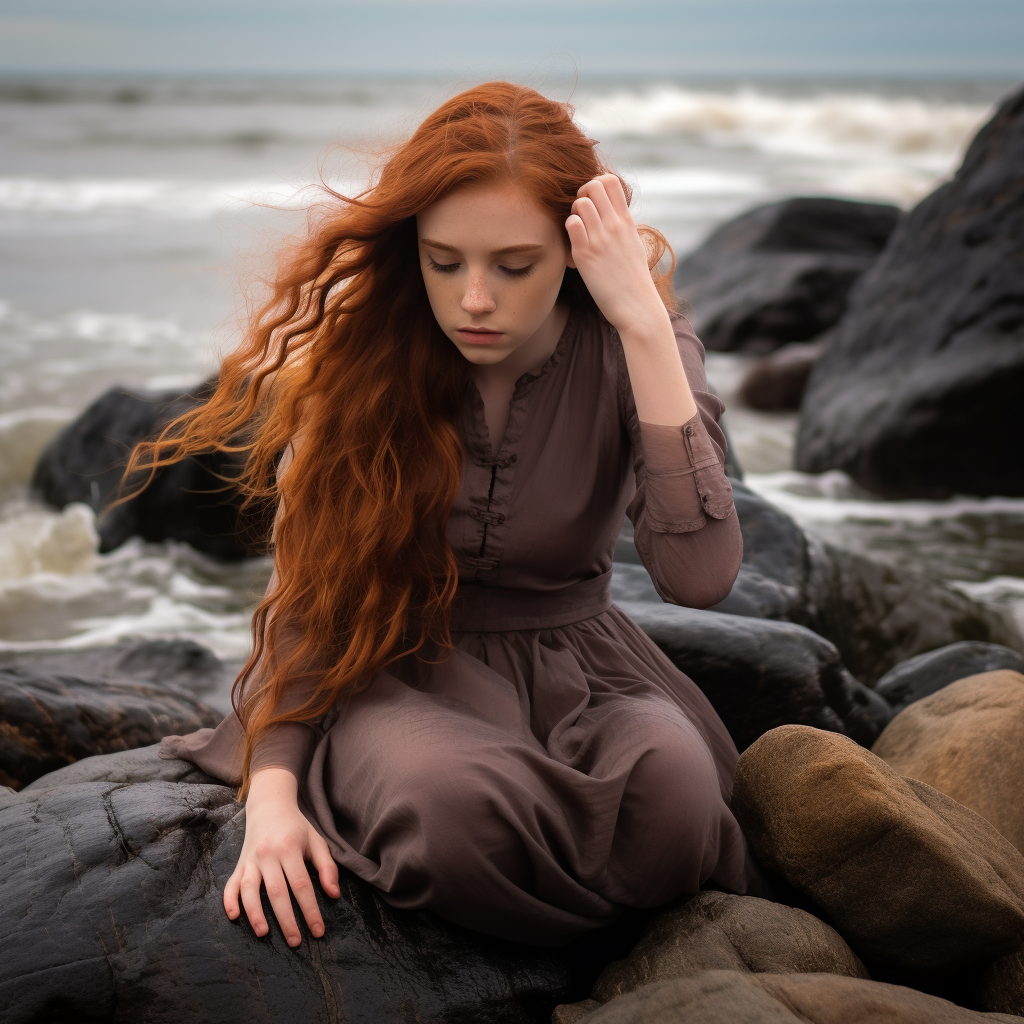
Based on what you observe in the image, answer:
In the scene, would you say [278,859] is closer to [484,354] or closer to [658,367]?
[484,354]

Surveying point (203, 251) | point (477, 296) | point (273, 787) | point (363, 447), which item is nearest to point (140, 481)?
point (363, 447)

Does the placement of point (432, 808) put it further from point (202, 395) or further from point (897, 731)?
point (202, 395)

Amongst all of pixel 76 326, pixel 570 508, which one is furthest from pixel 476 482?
pixel 76 326

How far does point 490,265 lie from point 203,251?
1423cm

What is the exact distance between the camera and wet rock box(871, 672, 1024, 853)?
2.87 meters

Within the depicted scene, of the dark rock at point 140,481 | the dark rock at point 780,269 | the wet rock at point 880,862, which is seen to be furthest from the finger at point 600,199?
the dark rock at point 780,269

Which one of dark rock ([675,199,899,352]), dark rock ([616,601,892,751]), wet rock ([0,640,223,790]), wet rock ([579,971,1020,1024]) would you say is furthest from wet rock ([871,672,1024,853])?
dark rock ([675,199,899,352])

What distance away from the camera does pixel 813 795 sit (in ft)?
7.58

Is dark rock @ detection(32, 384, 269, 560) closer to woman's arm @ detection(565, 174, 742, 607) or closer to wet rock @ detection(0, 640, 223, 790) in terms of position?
wet rock @ detection(0, 640, 223, 790)

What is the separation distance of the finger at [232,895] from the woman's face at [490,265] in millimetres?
1143

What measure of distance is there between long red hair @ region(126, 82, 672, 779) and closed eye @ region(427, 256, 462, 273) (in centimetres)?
11

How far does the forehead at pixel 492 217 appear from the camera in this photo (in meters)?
2.21

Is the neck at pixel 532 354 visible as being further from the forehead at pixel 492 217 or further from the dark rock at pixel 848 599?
the dark rock at pixel 848 599

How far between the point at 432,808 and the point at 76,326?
10.3 m
